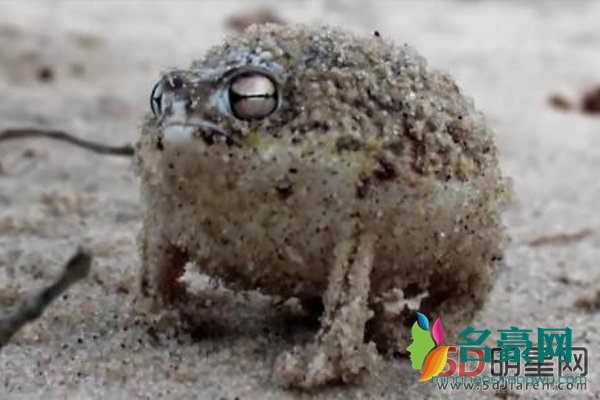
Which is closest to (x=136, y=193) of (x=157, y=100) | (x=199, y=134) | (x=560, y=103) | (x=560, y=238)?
(x=560, y=238)

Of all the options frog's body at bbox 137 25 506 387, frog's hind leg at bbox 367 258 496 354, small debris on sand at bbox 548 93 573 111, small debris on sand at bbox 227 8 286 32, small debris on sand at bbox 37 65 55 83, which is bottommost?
frog's hind leg at bbox 367 258 496 354

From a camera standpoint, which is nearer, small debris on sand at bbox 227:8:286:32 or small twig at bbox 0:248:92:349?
small twig at bbox 0:248:92:349

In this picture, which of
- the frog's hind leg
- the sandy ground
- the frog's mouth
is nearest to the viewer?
the frog's mouth

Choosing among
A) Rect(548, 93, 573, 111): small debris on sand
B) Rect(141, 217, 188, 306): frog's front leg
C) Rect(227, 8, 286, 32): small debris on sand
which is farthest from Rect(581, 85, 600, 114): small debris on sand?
Rect(141, 217, 188, 306): frog's front leg

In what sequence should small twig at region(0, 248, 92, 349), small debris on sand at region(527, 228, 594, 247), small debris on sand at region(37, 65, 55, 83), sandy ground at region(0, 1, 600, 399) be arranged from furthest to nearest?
small debris on sand at region(37, 65, 55, 83)
small debris on sand at region(527, 228, 594, 247)
sandy ground at region(0, 1, 600, 399)
small twig at region(0, 248, 92, 349)

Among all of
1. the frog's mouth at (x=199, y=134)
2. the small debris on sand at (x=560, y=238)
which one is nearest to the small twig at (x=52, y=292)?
the frog's mouth at (x=199, y=134)

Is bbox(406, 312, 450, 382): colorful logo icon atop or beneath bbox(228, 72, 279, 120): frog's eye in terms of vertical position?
beneath

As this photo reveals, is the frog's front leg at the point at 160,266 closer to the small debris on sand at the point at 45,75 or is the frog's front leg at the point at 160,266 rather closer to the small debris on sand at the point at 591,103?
the small debris on sand at the point at 45,75

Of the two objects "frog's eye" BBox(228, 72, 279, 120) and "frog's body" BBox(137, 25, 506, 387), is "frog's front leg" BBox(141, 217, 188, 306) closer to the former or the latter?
"frog's body" BBox(137, 25, 506, 387)
